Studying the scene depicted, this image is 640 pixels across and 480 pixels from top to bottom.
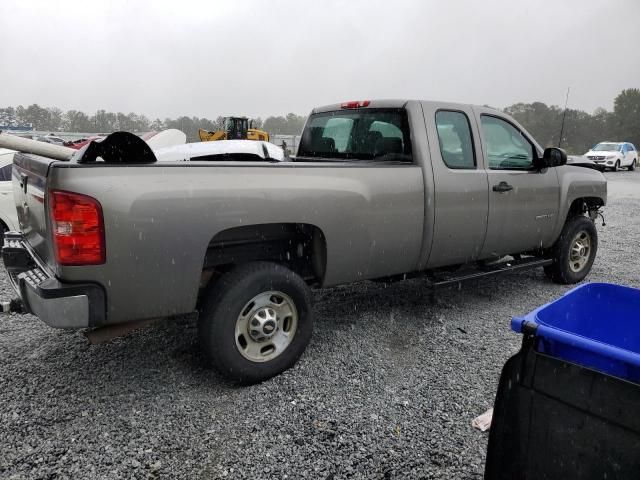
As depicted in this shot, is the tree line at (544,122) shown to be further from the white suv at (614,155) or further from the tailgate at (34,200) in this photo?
the tailgate at (34,200)

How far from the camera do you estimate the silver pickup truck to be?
252 centimetres

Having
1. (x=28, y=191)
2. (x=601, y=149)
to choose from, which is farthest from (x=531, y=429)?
(x=601, y=149)

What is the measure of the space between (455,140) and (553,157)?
3.83ft

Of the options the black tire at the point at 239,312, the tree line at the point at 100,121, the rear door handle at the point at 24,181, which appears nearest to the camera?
the black tire at the point at 239,312

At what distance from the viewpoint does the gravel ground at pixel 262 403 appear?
7.98 ft

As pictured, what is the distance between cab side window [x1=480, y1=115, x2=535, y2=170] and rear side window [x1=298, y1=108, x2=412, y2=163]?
3.01ft

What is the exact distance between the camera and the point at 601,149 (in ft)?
92.5

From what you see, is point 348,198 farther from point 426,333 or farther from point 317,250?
point 426,333

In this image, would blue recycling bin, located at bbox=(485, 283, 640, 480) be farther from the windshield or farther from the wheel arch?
the windshield

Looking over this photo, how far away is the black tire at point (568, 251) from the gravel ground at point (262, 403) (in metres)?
1.30

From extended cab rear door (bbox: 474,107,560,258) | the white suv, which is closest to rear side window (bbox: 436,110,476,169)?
extended cab rear door (bbox: 474,107,560,258)

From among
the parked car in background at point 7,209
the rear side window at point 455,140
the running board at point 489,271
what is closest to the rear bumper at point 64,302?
the running board at point 489,271

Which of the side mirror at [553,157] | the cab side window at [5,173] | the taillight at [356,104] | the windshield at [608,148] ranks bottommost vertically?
the cab side window at [5,173]

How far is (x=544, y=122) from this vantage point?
54.8 metres
